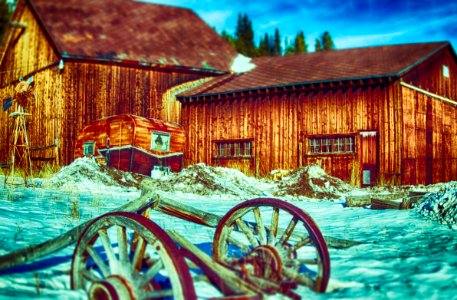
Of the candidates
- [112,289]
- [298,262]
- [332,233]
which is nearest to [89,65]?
[332,233]

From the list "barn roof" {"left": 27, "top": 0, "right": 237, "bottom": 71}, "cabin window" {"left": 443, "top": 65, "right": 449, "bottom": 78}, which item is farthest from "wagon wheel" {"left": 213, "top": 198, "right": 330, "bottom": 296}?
"cabin window" {"left": 443, "top": 65, "right": 449, "bottom": 78}

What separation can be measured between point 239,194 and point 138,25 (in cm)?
1415

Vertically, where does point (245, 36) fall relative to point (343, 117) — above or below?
above

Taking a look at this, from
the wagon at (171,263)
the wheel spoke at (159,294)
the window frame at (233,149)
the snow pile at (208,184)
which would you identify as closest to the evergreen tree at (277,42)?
the window frame at (233,149)

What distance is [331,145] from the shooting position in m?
17.3

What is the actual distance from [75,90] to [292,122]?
10.0 meters

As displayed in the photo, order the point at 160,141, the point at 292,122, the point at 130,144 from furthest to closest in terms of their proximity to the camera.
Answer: the point at 292,122, the point at 160,141, the point at 130,144

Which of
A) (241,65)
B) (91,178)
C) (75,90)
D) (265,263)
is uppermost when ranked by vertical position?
(241,65)

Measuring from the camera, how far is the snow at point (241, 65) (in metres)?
22.9

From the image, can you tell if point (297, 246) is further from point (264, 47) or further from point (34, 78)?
point (264, 47)

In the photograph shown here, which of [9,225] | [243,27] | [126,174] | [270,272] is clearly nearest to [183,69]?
[126,174]

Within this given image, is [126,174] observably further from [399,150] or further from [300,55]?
[300,55]

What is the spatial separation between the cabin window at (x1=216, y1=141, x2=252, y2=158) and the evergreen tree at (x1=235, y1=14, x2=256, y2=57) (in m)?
49.7

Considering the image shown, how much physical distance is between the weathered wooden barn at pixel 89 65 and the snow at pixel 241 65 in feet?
1.18
